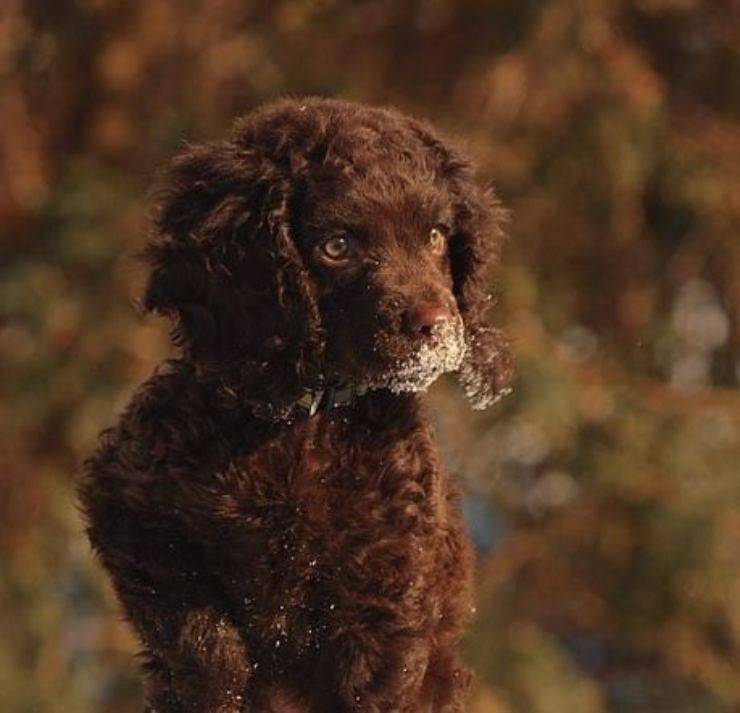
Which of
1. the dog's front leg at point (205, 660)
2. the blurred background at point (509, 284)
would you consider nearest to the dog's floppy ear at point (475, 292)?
the dog's front leg at point (205, 660)

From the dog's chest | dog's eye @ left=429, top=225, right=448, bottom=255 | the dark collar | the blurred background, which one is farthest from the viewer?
the blurred background

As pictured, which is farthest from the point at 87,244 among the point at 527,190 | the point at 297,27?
the point at 527,190

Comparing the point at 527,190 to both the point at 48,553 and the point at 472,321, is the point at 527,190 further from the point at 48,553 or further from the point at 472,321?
the point at 472,321

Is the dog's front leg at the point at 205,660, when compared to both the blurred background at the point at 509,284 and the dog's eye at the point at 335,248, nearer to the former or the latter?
the dog's eye at the point at 335,248

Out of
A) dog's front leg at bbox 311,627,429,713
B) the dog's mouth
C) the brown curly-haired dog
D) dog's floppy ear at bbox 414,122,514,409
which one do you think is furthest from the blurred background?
the dog's mouth

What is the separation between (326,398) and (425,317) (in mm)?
340

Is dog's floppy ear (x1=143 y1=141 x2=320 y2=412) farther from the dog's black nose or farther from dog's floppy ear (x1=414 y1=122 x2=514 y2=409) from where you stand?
dog's floppy ear (x1=414 y1=122 x2=514 y2=409)

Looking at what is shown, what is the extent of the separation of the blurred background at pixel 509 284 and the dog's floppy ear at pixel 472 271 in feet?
30.4

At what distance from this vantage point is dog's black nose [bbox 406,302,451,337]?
3.68m

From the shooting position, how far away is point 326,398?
3.94 meters

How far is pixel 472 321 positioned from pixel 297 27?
33.6ft

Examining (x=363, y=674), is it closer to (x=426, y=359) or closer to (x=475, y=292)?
(x=426, y=359)

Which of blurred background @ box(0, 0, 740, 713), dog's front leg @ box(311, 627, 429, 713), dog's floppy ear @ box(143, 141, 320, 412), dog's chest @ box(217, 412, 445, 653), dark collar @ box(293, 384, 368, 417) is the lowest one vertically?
blurred background @ box(0, 0, 740, 713)

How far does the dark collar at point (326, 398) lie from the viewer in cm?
388
